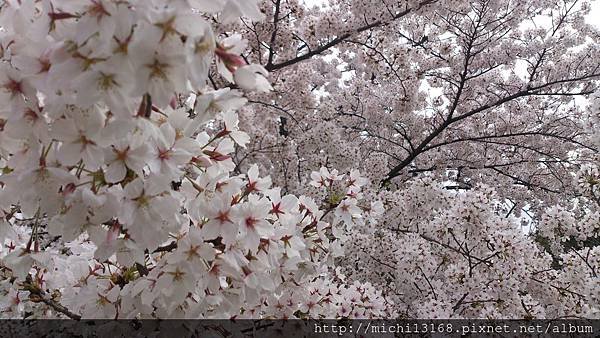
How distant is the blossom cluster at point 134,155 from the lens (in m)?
1.04

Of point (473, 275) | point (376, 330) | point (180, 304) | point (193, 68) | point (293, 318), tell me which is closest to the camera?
point (193, 68)

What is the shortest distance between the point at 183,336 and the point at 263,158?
17.5ft

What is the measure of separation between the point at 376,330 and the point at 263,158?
4.27 meters

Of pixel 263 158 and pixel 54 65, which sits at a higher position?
pixel 263 158

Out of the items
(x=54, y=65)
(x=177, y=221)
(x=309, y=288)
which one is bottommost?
(x=309, y=288)

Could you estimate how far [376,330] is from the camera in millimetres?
2996

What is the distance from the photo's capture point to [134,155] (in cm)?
121

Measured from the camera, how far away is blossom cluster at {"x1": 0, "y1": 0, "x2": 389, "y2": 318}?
104cm

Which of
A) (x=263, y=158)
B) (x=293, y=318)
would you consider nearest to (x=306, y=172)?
(x=263, y=158)

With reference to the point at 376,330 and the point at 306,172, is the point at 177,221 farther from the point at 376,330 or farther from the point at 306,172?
the point at 306,172

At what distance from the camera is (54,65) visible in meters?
1.08

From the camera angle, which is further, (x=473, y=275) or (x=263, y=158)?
(x=263, y=158)

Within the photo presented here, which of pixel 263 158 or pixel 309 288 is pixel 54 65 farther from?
pixel 263 158

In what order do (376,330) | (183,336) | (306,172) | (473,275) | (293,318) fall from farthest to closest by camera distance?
(306,172)
(473,275)
(376,330)
(293,318)
(183,336)
